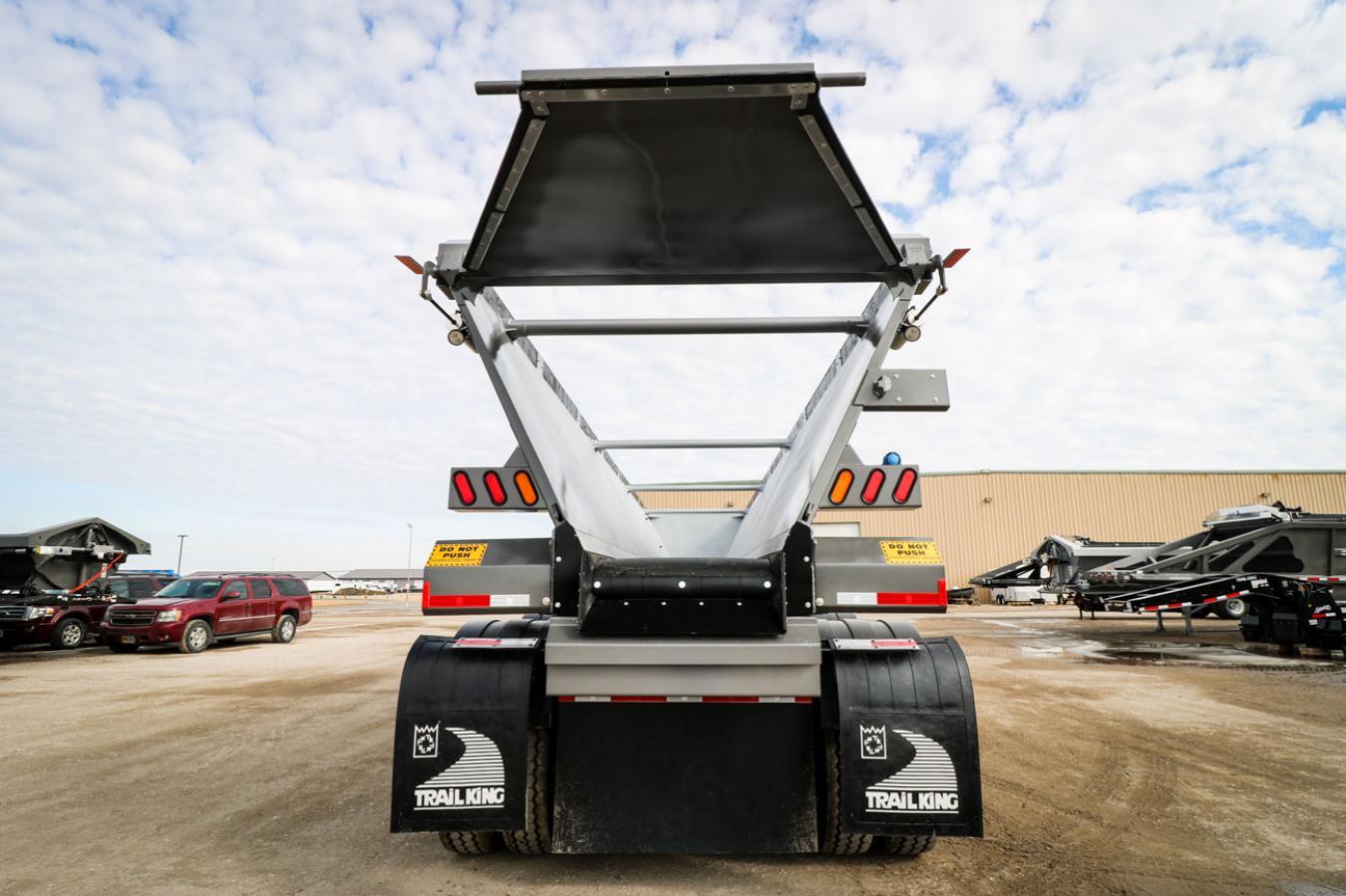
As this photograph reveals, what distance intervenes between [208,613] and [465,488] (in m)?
13.7

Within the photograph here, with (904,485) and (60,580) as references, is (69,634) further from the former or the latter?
(904,485)

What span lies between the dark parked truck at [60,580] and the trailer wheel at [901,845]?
17.1m

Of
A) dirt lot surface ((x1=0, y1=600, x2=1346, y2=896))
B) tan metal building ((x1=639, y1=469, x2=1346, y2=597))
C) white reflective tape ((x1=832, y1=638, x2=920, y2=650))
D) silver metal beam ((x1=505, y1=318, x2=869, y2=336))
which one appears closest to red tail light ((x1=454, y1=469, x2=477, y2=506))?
silver metal beam ((x1=505, y1=318, x2=869, y2=336))

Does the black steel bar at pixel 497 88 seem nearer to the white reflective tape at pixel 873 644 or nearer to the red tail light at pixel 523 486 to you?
the red tail light at pixel 523 486

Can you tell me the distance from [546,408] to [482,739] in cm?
171

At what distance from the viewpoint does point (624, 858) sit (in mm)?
3656

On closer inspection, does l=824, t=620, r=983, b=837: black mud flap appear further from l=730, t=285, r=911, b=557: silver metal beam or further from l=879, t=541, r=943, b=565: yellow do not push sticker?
l=730, t=285, r=911, b=557: silver metal beam

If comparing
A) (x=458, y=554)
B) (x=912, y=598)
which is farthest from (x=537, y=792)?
(x=912, y=598)

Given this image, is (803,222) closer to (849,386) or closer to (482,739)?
(849,386)

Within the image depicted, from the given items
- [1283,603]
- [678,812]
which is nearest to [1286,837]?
[678,812]

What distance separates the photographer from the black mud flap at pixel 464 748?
3.03 metres

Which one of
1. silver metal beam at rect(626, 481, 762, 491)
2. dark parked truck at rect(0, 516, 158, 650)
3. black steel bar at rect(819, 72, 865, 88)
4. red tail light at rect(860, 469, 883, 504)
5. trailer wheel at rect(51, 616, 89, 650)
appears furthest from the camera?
trailer wheel at rect(51, 616, 89, 650)

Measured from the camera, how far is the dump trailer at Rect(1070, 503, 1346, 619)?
42.5 feet

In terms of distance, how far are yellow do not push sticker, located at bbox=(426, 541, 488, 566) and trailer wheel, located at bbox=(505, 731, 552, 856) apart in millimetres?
804
